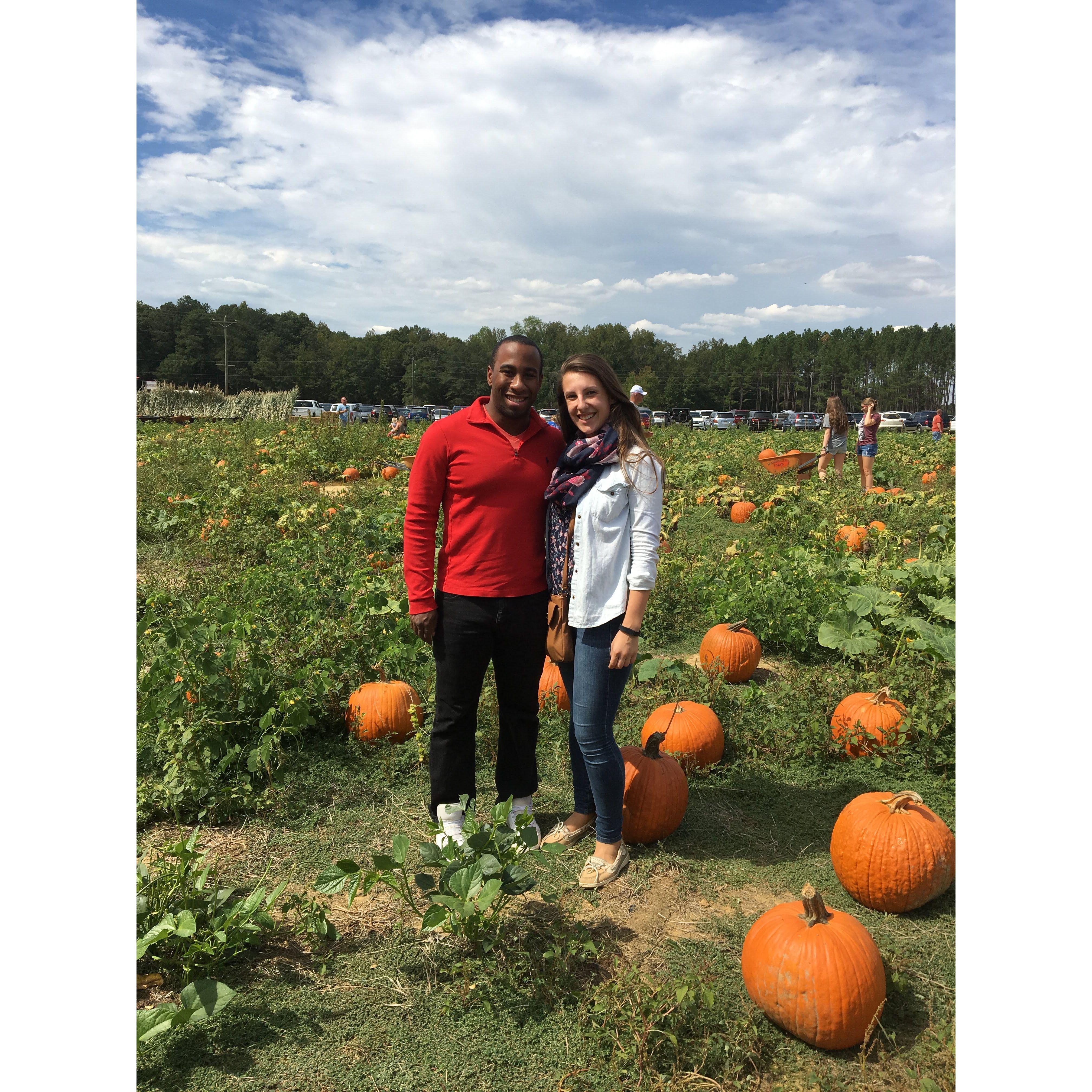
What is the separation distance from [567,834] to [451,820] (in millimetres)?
538

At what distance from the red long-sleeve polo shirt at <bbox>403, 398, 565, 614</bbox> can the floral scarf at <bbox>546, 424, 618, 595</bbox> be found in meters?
0.07

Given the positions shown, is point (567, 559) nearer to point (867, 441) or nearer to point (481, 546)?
point (481, 546)

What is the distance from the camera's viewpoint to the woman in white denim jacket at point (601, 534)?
277 centimetres

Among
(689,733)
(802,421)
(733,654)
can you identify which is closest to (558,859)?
(689,733)

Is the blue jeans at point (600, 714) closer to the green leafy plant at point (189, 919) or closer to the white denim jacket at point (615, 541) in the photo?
the white denim jacket at point (615, 541)

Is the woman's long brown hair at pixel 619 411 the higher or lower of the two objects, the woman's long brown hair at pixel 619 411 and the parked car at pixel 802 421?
the lower

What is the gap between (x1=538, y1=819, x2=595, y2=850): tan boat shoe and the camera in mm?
3277

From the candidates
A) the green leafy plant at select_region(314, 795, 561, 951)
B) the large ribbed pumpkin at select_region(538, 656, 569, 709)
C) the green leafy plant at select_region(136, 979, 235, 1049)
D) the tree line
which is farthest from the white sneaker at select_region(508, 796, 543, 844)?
the tree line

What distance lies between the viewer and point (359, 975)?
254 centimetres

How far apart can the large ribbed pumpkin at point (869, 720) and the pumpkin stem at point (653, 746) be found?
45.6 inches

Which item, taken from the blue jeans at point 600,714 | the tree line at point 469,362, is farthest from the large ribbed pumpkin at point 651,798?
the tree line at point 469,362

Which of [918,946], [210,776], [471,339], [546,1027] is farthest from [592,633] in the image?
[471,339]

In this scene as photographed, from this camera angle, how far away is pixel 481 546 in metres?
2.91

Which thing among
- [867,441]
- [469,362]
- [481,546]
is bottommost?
[481,546]
